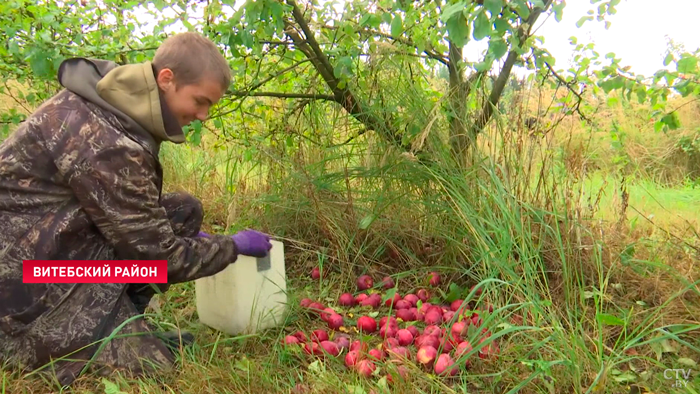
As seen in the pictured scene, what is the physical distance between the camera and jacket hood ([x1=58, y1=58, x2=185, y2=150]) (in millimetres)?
1611

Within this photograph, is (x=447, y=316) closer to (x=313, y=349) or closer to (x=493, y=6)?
(x=313, y=349)

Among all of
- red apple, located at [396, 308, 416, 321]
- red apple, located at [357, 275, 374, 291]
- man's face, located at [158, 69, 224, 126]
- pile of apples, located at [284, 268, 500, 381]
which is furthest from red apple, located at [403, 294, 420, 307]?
man's face, located at [158, 69, 224, 126]

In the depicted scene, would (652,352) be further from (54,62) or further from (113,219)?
(54,62)

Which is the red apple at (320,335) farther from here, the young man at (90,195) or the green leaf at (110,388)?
the green leaf at (110,388)

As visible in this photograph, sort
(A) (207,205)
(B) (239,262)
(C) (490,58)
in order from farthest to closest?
(A) (207,205) < (B) (239,262) < (C) (490,58)

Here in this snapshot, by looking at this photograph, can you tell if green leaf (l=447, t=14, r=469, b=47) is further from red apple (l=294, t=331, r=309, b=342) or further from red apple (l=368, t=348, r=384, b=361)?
red apple (l=294, t=331, r=309, b=342)

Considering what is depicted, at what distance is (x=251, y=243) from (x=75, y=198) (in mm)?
596

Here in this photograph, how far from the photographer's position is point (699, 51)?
226cm

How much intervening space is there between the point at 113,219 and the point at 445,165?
4.42 feet

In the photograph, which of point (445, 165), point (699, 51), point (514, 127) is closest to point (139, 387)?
point (445, 165)

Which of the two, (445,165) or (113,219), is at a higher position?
(445,165)

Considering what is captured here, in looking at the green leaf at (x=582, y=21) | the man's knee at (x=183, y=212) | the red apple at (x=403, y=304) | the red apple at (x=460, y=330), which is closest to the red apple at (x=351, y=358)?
the red apple at (x=460, y=330)

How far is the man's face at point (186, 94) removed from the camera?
5.52ft

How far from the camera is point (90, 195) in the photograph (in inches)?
61.1
